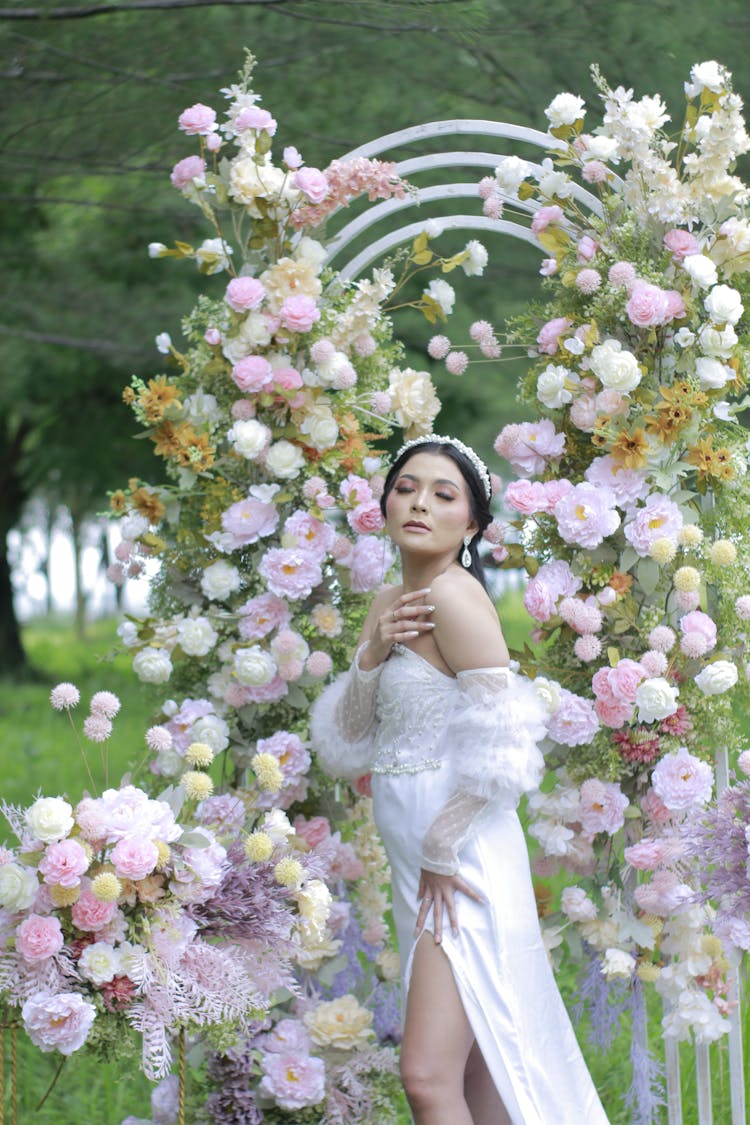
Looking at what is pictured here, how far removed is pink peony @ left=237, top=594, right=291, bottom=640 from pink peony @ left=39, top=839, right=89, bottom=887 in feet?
4.18

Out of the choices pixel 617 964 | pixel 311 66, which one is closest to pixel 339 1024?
pixel 617 964

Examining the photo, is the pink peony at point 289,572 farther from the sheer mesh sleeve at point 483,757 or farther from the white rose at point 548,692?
the sheer mesh sleeve at point 483,757

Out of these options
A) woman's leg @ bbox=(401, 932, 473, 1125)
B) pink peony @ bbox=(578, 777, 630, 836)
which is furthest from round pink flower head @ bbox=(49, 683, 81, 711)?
pink peony @ bbox=(578, 777, 630, 836)

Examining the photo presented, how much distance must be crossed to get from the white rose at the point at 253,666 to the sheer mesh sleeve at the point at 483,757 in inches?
37.9

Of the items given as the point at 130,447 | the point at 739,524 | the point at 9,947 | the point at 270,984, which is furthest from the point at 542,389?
the point at 130,447

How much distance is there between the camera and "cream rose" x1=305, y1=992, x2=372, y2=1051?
411 centimetres

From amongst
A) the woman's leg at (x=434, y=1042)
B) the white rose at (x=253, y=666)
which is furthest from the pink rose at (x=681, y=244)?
the woman's leg at (x=434, y=1042)

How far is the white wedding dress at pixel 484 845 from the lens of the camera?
127 inches

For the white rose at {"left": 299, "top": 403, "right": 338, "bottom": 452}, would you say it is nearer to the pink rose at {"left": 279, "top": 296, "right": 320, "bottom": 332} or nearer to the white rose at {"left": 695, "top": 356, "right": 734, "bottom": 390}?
the pink rose at {"left": 279, "top": 296, "right": 320, "bottom": 332}

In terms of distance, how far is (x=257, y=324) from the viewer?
422 cm

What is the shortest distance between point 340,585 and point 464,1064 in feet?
5.16

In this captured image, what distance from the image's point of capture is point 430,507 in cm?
344

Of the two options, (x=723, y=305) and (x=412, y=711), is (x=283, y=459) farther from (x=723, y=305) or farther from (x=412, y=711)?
(x=723, y=305)

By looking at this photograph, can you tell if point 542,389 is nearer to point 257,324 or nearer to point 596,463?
point 596,463
